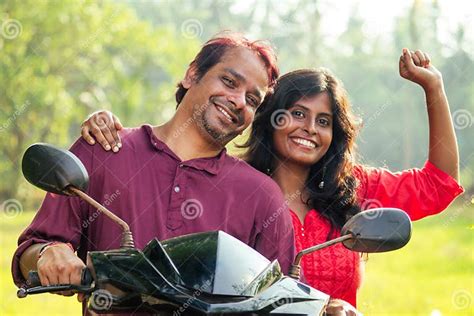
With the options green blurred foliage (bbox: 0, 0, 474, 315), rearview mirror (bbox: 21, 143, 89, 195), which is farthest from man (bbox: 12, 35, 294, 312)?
green blurred foliage (bbox: 0, 0, 474, 315)

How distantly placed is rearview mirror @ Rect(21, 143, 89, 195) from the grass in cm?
388

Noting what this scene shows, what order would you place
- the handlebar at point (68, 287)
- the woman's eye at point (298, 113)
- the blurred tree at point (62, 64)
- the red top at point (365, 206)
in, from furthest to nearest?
1. the blurred tree at point (62, 64)
2. the woman's eye at point (298, 113)
3. the red top at point (365, 206)
4. the handlebar at point (68, 287)

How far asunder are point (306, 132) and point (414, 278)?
1494cm

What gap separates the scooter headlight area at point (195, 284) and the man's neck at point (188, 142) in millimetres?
1224

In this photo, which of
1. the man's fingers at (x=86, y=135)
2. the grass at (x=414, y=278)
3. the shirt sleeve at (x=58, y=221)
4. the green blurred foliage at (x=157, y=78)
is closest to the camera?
the shirt sleeve at (x=58, y=221)

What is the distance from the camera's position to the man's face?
12.1 feet

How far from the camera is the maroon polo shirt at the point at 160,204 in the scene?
135 inches

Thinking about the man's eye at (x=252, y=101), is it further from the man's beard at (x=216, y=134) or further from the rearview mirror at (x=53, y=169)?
the rearview mirror at (x=53, y=169)

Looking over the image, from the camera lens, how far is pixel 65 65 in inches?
1256

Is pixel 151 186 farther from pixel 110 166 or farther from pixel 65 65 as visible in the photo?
pixel 65 65

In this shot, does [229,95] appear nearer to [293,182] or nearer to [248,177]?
[248,177]

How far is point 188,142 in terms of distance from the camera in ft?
12.3

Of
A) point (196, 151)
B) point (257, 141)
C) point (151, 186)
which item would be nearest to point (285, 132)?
point (257, 141)

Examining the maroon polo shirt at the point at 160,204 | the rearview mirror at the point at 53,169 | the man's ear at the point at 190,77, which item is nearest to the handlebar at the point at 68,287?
the rearview mirror at the point at 53,169
